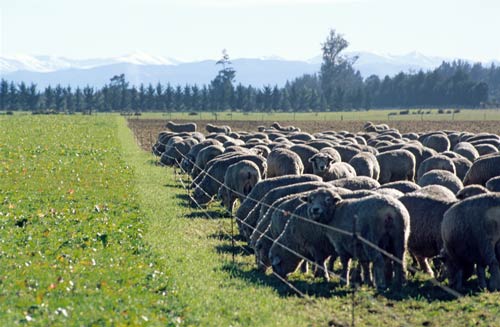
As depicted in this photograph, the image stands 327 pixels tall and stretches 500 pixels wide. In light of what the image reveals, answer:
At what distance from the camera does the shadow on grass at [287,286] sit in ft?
46.1

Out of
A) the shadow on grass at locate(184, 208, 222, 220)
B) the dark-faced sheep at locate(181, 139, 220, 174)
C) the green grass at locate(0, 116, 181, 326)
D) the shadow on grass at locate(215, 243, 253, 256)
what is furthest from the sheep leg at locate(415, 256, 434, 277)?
the dark-faced sheep at locate(181, 139, 220, 174)

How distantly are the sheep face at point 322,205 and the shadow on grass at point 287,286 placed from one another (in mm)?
1262

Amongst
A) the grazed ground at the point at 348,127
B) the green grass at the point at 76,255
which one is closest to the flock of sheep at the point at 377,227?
the green grass at the point at 76,255

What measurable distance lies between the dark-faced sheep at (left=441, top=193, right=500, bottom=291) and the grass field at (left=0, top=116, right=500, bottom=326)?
0.56 metres

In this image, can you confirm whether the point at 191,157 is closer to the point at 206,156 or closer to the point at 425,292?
the point at 206,156

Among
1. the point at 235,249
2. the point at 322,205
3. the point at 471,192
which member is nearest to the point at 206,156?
the point at 235,249

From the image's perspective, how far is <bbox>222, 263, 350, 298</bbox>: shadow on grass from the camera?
14039mm

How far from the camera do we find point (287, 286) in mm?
14703

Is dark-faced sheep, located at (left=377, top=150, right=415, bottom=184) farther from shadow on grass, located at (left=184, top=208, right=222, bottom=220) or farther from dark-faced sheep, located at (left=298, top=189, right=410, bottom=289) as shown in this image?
dark-faced sheep, located at (left=298, top=189, right=410, bottom=289)

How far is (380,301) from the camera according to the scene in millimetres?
13305

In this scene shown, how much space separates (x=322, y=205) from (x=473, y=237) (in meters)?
2.89

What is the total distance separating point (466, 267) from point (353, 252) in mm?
2218

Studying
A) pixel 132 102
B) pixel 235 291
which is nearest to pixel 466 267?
pixel 235 291

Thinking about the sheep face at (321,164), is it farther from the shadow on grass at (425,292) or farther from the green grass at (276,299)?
the shadow on grass at (425,292)
